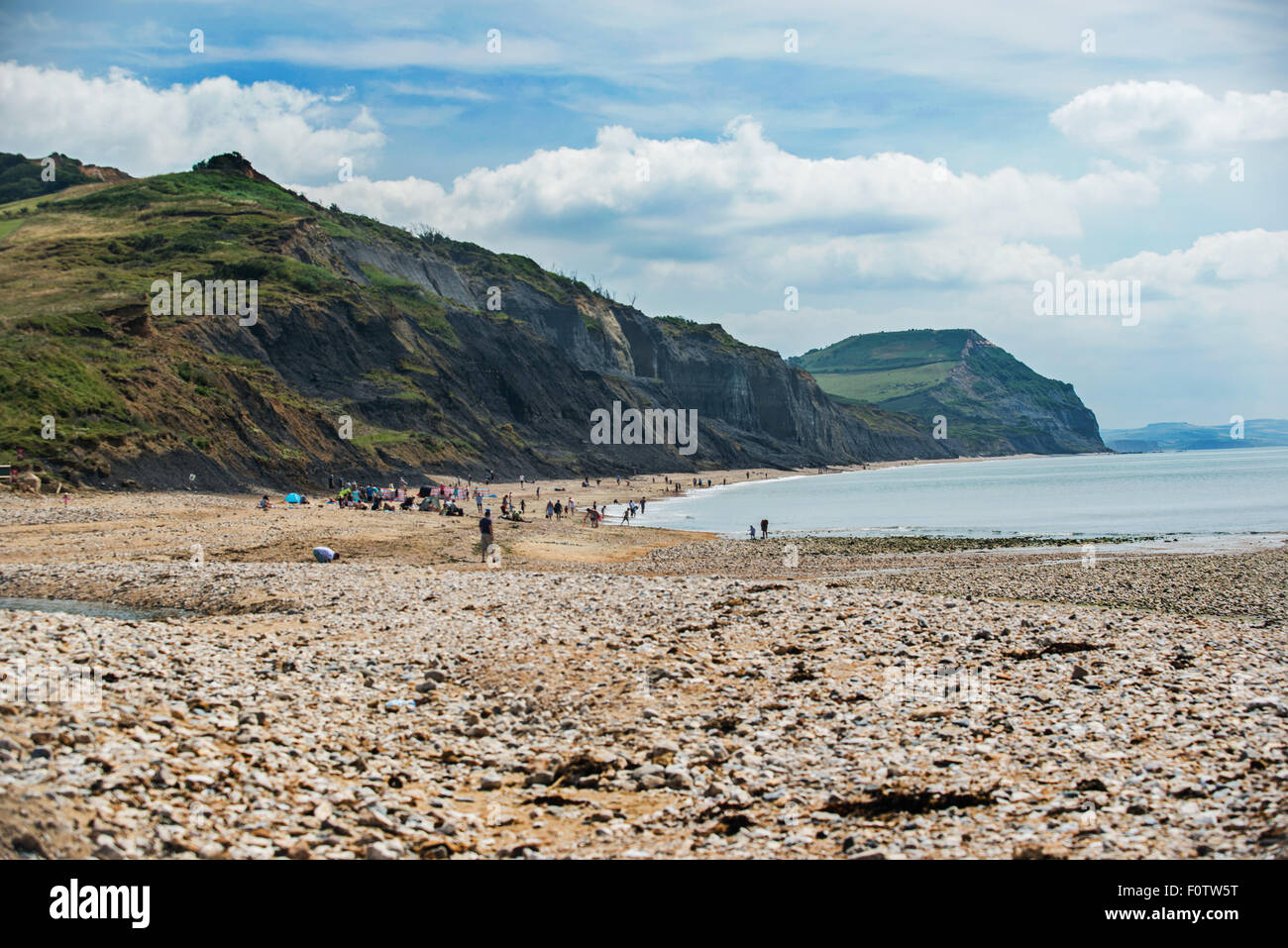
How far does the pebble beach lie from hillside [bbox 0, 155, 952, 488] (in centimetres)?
3834

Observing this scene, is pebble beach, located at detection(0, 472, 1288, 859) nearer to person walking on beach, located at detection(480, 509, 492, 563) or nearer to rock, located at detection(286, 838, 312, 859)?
rock, located at detection(286, 838, 312, 859)

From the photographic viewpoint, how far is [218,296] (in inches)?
3452

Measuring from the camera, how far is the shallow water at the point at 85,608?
2241cm

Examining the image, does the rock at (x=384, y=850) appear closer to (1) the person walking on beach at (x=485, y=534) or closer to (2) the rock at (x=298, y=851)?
(2) the rock at (x=298, y=851)

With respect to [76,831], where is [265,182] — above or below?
above

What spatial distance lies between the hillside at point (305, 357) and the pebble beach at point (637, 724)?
126 feet

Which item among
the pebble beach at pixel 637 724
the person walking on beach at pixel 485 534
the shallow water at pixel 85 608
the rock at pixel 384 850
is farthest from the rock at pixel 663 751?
the person walking on beach at pixel 485 534

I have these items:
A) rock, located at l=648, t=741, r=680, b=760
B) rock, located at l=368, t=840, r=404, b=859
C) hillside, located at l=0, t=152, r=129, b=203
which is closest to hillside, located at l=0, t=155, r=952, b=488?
hillside, located at l=0, t=152, r=129, b=203

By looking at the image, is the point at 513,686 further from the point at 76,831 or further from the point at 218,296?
the point at 218,296

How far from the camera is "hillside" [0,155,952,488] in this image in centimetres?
5925

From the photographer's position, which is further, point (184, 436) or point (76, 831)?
point (184, 436)

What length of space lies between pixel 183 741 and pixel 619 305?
180227 millimetres
